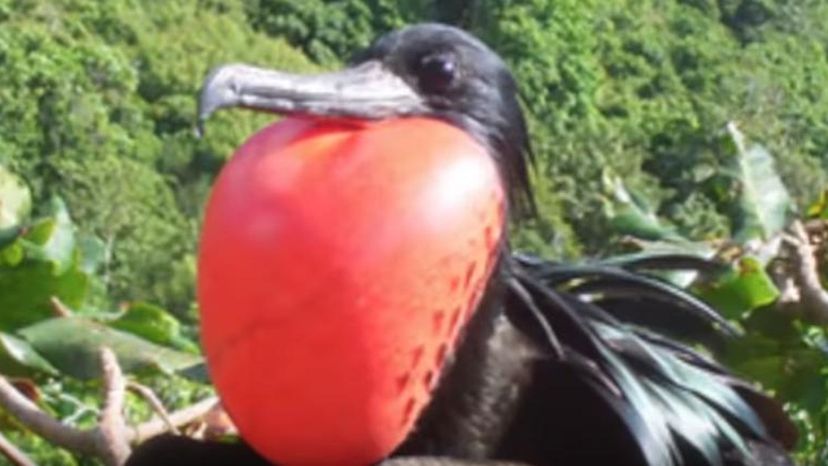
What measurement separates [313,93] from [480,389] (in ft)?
0.75

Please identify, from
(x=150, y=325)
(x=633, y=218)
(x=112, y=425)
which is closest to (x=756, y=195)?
(x=633, y=218)

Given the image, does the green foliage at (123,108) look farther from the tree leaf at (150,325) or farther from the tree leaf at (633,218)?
the tree leaf at (150,325)

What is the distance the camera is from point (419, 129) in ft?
4.69

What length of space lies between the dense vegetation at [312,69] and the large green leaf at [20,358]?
28.0ft

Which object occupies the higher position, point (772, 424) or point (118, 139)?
point (772, 424)

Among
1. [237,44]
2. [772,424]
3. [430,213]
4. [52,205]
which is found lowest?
[237,44]

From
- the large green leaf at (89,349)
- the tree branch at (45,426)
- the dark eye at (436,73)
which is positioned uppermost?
the dark eye at (436,73)

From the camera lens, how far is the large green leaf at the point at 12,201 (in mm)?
1998

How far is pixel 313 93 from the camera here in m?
1.40

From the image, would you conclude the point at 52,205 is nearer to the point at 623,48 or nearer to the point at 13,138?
the point at 13,138

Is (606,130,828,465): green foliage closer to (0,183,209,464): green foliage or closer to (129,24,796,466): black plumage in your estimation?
(129,24,796,466): black plumage

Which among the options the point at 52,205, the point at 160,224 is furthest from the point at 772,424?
the point at 160,224

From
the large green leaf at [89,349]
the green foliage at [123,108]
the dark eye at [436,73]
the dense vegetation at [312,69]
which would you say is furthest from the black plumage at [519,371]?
the green foliage at [123,108]

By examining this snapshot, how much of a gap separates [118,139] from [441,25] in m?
16.9
